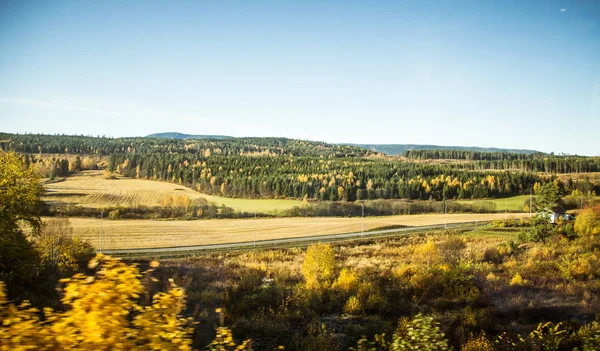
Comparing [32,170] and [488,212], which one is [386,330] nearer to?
[32,170]

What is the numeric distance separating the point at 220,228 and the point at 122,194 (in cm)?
1922

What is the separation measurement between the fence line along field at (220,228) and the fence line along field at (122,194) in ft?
16.1

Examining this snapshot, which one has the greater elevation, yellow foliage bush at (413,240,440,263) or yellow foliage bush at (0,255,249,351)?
yellow foliage bush at (0,255,249,351)

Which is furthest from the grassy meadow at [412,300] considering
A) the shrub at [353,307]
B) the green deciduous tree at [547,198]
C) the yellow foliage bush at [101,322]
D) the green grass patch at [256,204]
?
the green grass patch at [256,204]

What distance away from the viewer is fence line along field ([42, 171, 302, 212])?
4710 centimetres

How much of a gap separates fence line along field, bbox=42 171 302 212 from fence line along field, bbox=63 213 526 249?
4902 mm

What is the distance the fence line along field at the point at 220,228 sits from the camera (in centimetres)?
3819

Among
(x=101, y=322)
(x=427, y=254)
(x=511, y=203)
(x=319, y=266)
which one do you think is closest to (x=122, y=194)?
(x=319, y=266)

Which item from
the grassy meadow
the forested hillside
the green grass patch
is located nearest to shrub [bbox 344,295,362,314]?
the grassy meadow

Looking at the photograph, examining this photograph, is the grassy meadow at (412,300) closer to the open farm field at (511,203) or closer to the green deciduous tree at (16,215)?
the green deciduous tree at (16,215)

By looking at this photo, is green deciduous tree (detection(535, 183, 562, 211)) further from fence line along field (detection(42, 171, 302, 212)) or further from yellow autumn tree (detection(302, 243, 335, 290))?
fence line along field (detection(42, 171, 302, 212))

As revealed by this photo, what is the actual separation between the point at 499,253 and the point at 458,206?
34.3 meters

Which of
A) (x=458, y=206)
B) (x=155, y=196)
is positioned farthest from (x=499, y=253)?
(x=155, y=196)

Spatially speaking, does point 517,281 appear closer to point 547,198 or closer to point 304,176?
point 547,198
